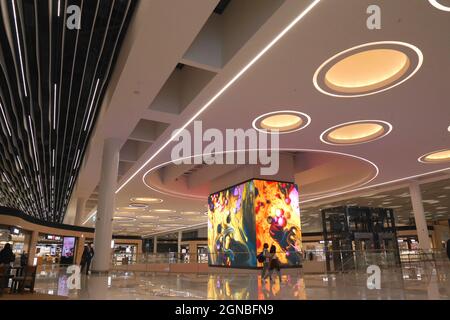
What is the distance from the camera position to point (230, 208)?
73.2 ft

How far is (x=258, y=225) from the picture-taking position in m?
19.3

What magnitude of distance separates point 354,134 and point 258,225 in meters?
7.10

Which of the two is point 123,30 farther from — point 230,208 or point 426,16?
point 230,208

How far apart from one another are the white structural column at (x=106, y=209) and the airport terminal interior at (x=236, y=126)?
0.07 meters

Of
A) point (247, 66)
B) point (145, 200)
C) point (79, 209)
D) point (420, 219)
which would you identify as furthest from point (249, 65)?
point (79, 209)

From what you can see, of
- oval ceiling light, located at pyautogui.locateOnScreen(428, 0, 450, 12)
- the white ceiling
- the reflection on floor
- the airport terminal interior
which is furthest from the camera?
the airport terminal interior

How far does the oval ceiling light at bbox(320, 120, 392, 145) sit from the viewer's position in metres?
15.0

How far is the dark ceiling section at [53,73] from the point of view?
9180mm

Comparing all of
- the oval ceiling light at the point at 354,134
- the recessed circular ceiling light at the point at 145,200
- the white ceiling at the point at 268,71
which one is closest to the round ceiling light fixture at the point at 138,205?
the recessed circular ceiling light at the point at 145,200

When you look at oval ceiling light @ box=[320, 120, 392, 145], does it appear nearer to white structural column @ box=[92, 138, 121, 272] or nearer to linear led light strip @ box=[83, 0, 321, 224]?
linear led light strip @ box=[83, 0, 321, 224]

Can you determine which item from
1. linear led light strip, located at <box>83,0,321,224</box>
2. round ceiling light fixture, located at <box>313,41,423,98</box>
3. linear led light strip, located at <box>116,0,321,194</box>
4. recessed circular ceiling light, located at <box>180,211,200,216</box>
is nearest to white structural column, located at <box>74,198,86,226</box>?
recessed circular ceiling light, located at <box>180,211,200,216</box>

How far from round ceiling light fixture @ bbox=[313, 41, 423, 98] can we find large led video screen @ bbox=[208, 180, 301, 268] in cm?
970

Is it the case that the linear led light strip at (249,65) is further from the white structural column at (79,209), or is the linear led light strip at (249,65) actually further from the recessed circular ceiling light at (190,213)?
the recessed circular ceiling light at (190,213)
